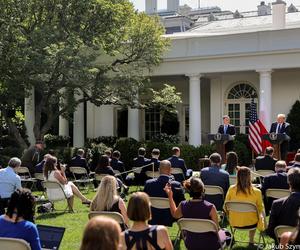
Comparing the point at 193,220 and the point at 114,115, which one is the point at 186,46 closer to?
the point at 114,115

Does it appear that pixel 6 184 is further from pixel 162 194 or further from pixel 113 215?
pixel 113 215

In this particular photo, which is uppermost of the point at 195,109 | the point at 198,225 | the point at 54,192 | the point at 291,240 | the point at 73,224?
the point at 195,109

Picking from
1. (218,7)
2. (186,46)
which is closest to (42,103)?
(186,46)

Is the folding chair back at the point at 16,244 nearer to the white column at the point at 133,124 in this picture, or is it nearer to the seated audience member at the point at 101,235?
the seated audience member at the point at 101,235

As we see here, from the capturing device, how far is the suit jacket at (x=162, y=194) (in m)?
8.34

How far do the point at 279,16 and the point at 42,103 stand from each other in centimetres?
1293

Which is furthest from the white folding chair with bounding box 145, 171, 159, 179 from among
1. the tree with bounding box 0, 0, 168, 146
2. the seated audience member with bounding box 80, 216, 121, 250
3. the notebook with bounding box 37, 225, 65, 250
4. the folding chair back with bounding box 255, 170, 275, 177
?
the seated audience member with bounding box 80, 216, 121, 250

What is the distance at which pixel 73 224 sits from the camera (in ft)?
34.2

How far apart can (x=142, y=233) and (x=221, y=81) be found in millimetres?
21177

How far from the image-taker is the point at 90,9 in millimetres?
19688

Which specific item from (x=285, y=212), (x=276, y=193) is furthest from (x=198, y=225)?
(x=276, y=193)

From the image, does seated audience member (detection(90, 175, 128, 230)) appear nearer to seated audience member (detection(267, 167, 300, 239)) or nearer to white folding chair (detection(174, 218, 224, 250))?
white folding chair (detection(174, 218, 224, 250))


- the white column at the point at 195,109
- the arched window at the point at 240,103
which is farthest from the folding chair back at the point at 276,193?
the arched window at the point at 240,103

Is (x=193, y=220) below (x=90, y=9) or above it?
below
